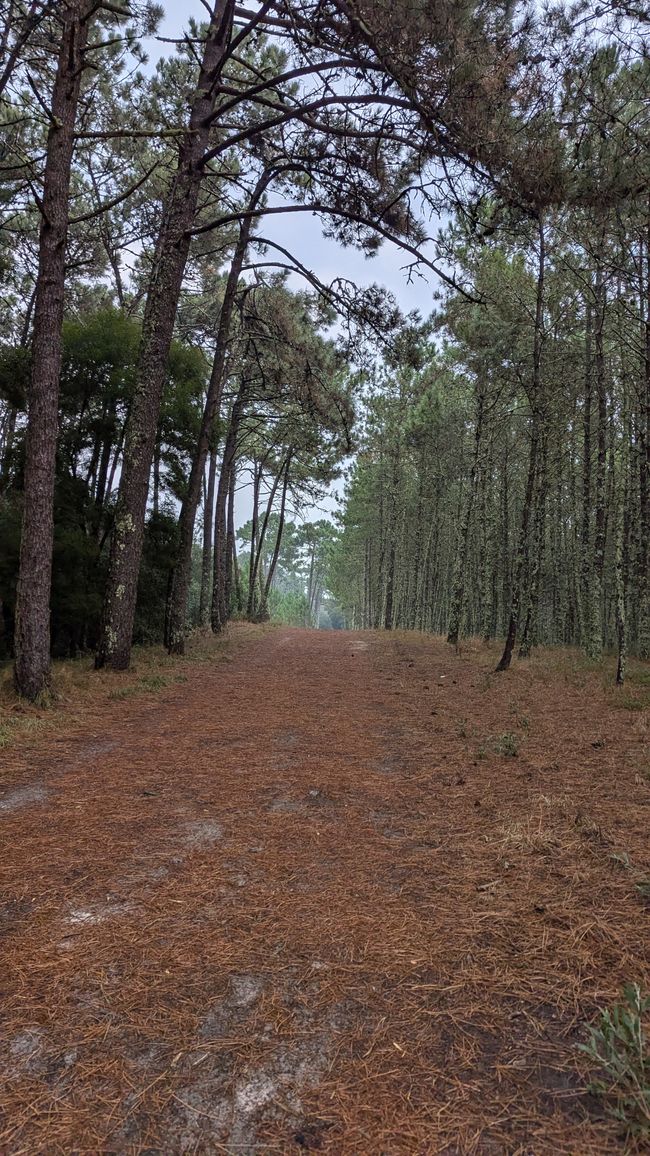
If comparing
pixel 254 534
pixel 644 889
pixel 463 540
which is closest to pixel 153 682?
pixel 644 889

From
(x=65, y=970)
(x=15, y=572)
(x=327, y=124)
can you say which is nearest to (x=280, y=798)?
(x=65, y=970)

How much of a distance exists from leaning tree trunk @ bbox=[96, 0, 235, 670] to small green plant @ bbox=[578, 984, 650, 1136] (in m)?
7.40

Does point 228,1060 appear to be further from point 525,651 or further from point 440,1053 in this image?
point 525,651

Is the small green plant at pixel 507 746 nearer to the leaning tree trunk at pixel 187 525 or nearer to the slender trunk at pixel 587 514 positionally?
the leaning tree trunk at pixel 187 525

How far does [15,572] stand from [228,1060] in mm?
7720

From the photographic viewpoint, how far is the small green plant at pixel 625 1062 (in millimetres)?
1408

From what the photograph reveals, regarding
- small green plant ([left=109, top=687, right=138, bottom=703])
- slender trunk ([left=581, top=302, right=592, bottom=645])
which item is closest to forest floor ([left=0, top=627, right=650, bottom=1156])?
small green plant ([left=109, top=687, right=138, bottom=703])

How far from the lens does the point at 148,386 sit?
8109mm

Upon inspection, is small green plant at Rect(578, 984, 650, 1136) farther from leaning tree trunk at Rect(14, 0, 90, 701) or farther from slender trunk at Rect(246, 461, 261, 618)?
slender trunk at Rect(246, 461, 261, 618)

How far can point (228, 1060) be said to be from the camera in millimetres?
1612

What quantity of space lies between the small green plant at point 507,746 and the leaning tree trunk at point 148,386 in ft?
17.9

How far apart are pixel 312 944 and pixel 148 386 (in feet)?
25.5

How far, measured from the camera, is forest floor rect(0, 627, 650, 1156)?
1.46 metres

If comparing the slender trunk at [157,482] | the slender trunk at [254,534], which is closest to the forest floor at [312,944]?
the slender trunk at [157,482]
